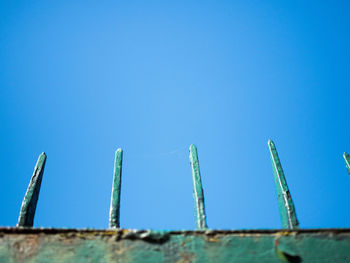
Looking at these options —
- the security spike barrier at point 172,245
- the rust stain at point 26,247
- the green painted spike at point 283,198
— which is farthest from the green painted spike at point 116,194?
the green painted spike at point 283,198

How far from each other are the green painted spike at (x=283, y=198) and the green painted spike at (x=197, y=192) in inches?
22.0

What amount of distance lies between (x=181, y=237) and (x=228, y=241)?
27 cm

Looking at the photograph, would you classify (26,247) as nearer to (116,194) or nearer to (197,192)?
(116,194)

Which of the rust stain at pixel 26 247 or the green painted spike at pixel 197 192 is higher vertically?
the green painted spike at pixel 197 192

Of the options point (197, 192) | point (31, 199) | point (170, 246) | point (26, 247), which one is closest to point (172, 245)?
point (170, 246)

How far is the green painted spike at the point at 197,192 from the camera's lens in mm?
1723

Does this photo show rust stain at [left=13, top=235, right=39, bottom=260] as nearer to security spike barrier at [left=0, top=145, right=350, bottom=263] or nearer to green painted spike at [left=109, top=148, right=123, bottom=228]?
security spike barrier at [left=0, top=145, right=350, bottom=263]

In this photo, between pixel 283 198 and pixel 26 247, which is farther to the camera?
pixel 283 198

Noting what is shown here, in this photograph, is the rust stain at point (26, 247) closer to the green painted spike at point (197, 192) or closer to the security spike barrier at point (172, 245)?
the security spike barrier at point (172, 245)

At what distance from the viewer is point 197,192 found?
6.09 feet

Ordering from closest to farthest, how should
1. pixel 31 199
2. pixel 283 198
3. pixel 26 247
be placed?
pixel 26 247 → pixel 31 199 → pixel 283 198

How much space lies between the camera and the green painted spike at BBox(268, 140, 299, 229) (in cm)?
176

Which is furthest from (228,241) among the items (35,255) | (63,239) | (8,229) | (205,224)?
(8,229)

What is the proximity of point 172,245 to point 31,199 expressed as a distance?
95 centimetres
